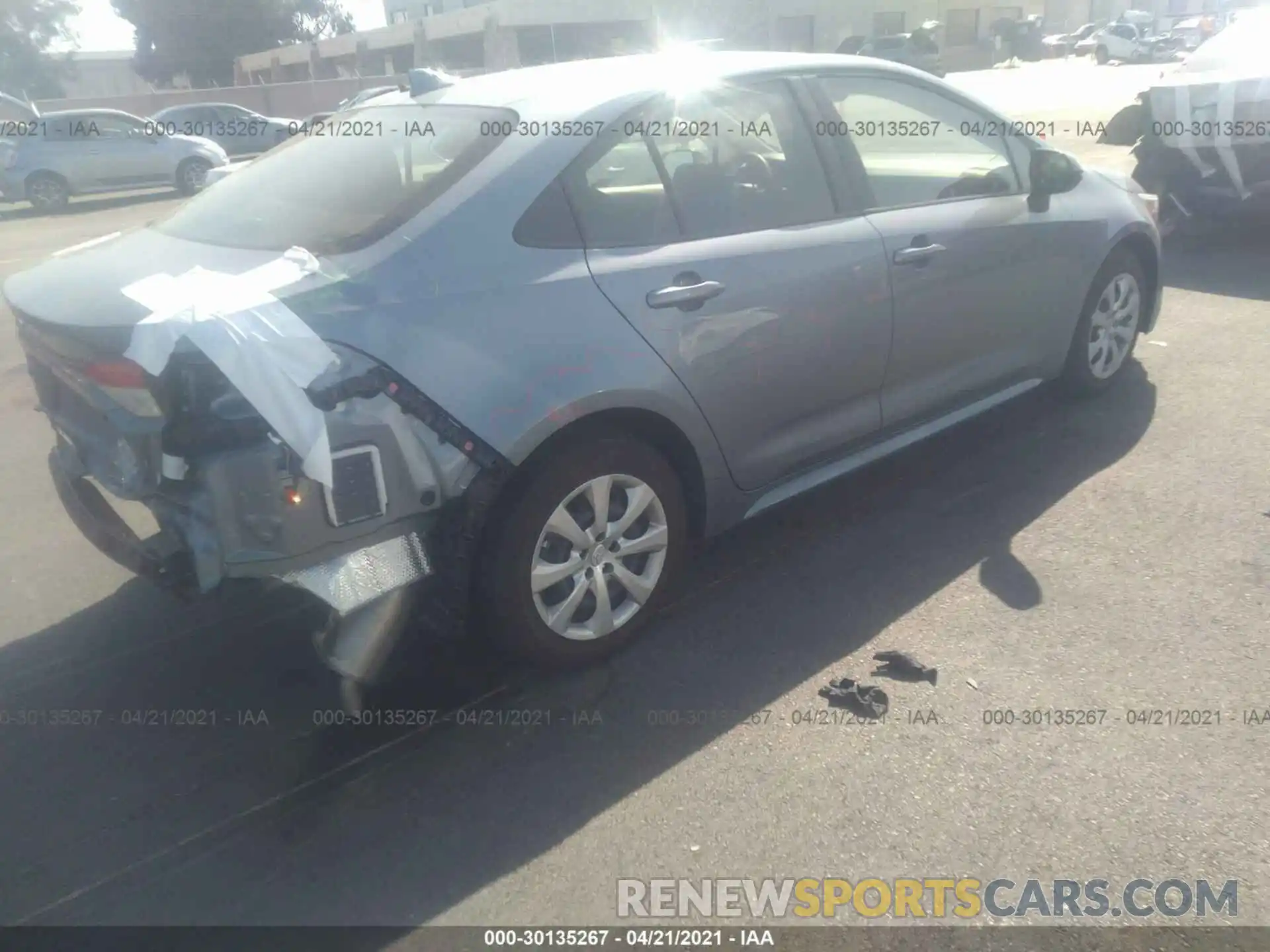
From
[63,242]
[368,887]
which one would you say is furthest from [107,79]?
[368,887]

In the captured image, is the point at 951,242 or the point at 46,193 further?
the point at 46,193

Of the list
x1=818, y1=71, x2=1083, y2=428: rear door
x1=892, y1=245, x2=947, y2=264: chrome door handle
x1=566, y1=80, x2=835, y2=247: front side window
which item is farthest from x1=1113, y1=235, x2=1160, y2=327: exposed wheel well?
x1=566, y1=80, x2=835, y2=247: front side window

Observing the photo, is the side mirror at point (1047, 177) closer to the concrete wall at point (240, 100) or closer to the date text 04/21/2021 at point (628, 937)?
the date text 04/21/2021 at point (628, 937)

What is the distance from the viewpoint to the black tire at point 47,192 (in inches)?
740

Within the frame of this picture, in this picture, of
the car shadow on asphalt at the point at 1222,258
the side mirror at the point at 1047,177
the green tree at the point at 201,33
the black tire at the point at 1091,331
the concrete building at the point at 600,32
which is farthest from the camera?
the green tree at the point at 201,33

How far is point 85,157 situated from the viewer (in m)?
19.2

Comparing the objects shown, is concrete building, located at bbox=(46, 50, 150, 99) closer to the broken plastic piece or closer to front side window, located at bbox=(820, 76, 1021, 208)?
front side window, located at bbox=(820, 76, 1021, 208)

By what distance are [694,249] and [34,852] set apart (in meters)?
2.50

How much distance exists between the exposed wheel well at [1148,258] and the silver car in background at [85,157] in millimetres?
19240

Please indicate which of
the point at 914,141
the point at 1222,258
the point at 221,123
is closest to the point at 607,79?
the point at 914,141

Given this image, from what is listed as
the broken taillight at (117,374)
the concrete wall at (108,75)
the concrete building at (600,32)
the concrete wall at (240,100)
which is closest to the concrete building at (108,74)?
the concrete wall at (108,75)

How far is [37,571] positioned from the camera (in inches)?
163

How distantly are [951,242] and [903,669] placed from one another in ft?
5.75

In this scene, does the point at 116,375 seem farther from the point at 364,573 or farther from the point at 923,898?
the point at 923,898
